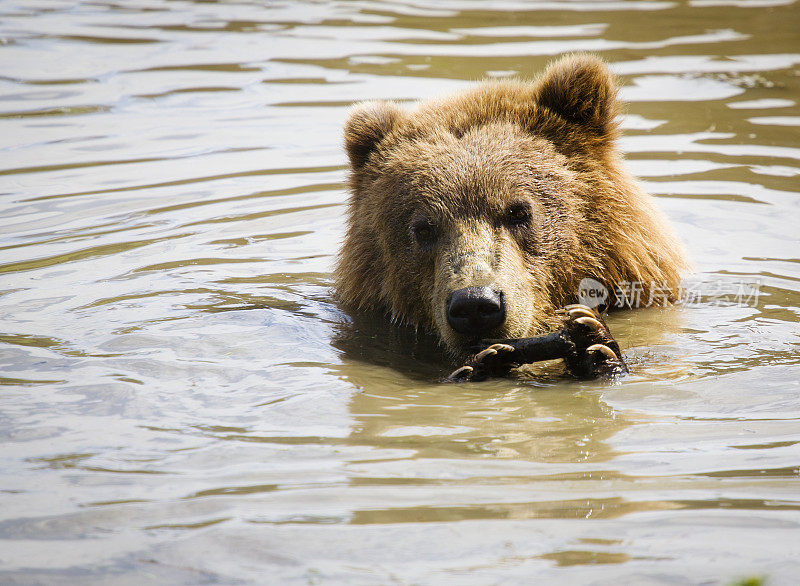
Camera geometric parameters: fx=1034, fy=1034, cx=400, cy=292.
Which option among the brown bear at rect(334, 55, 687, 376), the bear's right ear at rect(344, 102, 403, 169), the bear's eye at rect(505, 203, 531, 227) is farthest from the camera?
the bear's right ear at rect(344, 102, 403, 169)

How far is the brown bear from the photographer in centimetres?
535

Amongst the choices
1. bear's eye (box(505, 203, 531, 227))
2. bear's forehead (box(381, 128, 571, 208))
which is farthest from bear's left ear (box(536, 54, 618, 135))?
bear's eye (box(505, 203, 531, 227))

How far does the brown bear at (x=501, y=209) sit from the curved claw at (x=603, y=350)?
448 mm

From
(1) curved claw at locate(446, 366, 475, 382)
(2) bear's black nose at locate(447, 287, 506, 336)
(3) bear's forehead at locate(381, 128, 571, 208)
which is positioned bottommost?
(1) curved claw at locate(446, 366, 475, 382)

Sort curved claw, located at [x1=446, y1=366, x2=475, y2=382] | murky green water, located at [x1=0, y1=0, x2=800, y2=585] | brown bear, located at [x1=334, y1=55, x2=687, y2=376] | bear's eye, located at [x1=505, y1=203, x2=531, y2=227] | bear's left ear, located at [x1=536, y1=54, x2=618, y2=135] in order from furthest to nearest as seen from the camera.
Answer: bear's left ear, located at [x1=536, y1=54, x2=618, y2=135]
bear's eye, located at [x1=505, y1=203, x2=531, y2=227]
brown bear, located at [x1=334, y1=55, x2=687, y2=376]
curved claw, located at [x1=446, y1=366, x2=475, y2=382]
murky green water, located at [x1=0, y1=0, x2=800, y2=585]

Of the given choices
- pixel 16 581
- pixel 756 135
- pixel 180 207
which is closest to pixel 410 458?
pixel 16 581

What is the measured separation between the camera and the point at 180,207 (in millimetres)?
8508

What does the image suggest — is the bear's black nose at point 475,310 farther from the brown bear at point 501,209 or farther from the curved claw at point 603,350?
the curved claw at point 603,350

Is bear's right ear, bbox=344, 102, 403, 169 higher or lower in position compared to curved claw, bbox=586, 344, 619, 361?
higher

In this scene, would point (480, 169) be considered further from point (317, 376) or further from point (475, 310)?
point (317, 376)

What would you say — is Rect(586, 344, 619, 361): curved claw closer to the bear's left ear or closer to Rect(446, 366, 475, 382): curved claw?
Rect(446, 366, 475, 382): curved claw

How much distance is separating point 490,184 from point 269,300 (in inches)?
69.2

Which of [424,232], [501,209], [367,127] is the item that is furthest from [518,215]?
[367,127]

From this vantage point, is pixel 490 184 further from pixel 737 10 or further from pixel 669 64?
pixel 737 10
